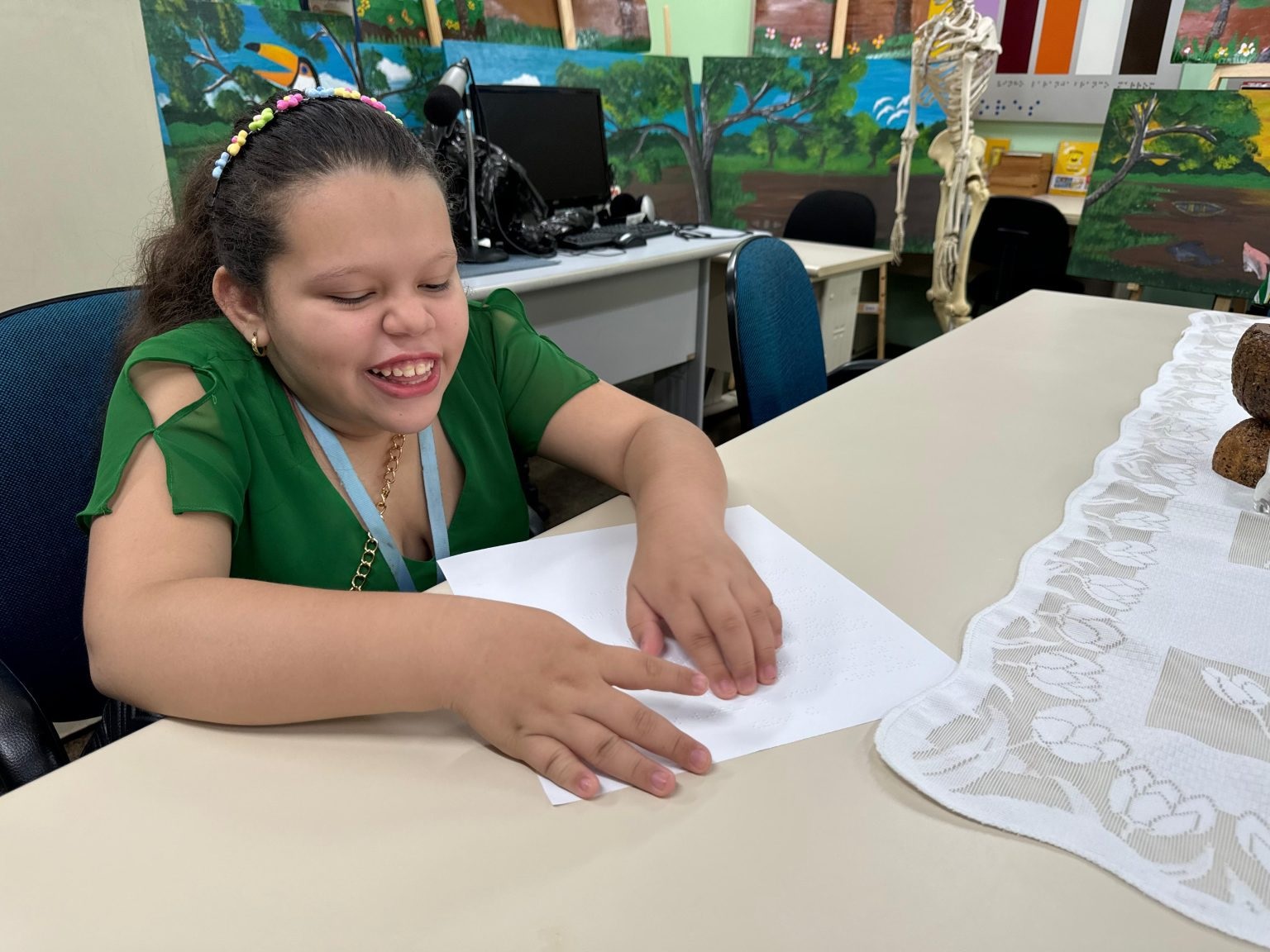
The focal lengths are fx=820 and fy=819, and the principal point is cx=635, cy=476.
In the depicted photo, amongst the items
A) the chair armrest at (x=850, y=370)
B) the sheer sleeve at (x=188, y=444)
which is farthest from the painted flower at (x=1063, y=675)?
the chair armrest at (x=850, y=370)

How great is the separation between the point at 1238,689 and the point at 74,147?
5.41 ft

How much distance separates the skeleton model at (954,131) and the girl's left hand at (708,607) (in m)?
2.48

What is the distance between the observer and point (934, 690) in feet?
1.77

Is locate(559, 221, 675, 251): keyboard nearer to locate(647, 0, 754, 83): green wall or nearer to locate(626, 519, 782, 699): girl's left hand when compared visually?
locate(647, 0, 754, 83): green wall

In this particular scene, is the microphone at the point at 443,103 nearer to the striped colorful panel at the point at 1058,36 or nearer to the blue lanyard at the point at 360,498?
the blue lanyard at the point at 360,498

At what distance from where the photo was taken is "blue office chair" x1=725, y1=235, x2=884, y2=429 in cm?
137

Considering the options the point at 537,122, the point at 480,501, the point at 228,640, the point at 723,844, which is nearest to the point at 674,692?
the point at 723,844

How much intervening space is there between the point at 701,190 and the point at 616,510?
8.96 feet

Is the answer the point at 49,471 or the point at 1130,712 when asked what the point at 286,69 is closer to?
the point at 49,471

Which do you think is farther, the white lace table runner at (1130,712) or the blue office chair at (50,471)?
the blue office chair at (50,471)

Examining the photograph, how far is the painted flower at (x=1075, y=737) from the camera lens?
0.48 m

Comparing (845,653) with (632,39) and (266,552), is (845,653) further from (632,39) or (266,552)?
(632,39)

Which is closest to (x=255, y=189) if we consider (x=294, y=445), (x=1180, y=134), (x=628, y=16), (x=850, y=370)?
(x=294, y=445)

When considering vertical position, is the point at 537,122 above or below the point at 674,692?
above
